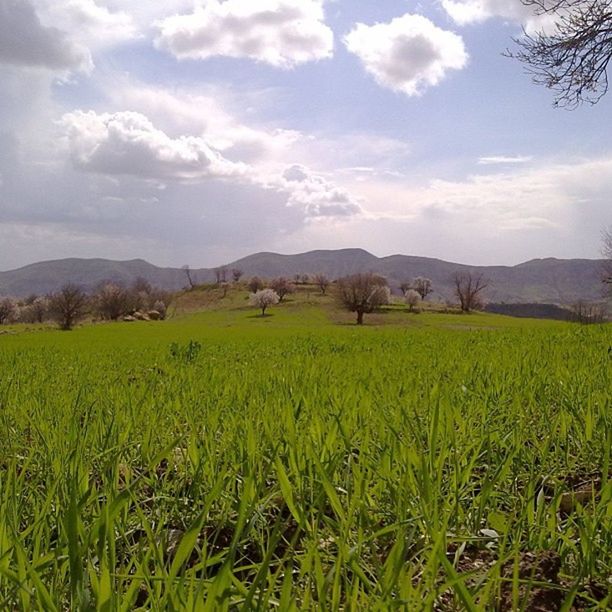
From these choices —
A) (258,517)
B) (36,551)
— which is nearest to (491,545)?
(258,517)

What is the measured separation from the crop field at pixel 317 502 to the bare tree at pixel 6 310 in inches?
5911

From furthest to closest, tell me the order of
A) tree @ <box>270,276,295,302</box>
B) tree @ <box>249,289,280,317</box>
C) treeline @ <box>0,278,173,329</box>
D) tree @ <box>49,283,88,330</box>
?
tree @ <box>270,276,295,302</box> → tree @ <box>249,289,280,317</box> → treeline @ <box>0,278,173,329</box> → tree @ <box>49,283,88,330</box>

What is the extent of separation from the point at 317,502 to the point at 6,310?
156 meters

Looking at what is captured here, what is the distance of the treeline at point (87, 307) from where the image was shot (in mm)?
79125

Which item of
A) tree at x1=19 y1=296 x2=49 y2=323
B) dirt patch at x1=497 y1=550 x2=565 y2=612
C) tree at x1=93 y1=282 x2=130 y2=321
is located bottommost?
tree at x1=19 y1=296 x2=49 y2=323

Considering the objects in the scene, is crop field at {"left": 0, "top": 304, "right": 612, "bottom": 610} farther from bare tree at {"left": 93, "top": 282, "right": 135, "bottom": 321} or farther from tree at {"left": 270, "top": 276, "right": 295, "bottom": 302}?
tree at {"left": 270, "top": 276, "right": 295, "bottom": 302}

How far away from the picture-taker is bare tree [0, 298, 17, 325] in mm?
131962

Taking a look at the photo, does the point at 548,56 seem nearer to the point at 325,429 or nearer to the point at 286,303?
the point at 325,429

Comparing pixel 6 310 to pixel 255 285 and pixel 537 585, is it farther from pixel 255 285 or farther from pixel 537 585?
pixel 537 585

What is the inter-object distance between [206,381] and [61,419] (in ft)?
6.52

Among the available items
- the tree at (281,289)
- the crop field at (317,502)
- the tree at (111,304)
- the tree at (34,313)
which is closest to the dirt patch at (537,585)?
the crop field at (317,502)

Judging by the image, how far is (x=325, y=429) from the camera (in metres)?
2.78

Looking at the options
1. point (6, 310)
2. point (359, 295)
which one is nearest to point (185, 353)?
point (359, 295)

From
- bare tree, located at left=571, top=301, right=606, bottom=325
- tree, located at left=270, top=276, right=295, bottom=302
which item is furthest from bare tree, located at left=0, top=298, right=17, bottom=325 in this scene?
bare tree, located at left=571, top=301, right=606, bottom=325
